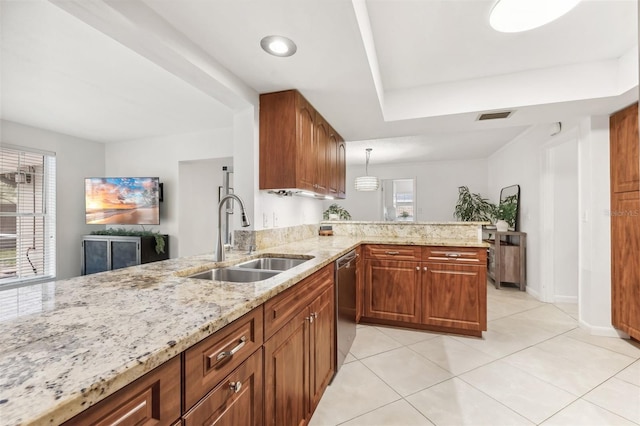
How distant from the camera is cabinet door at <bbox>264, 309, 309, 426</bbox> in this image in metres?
1.12

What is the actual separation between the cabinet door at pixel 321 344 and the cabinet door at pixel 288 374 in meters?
0.09

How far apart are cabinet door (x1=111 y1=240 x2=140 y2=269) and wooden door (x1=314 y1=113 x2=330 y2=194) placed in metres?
3.03

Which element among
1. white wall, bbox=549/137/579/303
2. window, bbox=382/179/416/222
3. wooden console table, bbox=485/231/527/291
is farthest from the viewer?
window, bbox=382/179/416/222

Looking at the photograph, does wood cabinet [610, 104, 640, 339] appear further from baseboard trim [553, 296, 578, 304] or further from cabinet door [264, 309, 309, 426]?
cabinet door [264, 309, 309, 426]

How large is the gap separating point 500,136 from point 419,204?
107 inches

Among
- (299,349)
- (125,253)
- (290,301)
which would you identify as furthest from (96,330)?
(125,253)

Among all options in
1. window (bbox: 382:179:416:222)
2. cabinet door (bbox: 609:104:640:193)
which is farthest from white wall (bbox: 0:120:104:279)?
cabinet door (bbox: 609:104:640:193)

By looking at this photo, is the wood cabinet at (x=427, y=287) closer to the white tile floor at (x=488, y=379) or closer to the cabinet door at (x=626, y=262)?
the white tile floor at (x=488, y=379)

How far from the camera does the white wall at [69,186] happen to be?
14.1 feet

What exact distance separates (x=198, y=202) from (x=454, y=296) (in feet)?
13.6

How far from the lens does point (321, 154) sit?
288 cm

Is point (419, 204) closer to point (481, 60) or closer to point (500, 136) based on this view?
point (500, 136)

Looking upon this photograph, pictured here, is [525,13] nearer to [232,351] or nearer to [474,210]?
[232,351]

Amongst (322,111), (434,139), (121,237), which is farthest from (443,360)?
(121,237)
